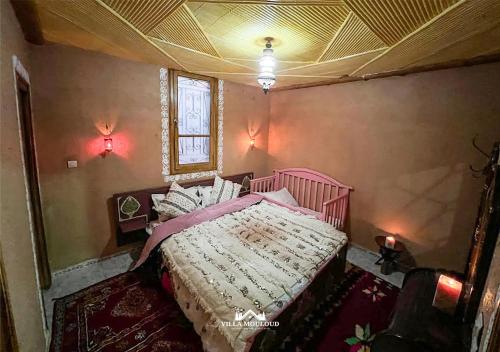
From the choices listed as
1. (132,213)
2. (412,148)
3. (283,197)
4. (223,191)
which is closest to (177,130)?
(223,191)

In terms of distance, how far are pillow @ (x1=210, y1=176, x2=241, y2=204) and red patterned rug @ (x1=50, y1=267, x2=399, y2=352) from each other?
1.49 meters

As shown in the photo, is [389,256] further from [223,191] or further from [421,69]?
[223,191]

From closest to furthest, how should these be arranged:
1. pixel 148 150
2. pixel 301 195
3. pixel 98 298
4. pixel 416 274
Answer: pixel 416 274 < pixel 98 298 < pixel 148 150 < pixel 301 195

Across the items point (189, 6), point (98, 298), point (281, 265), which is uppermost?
point (189, 6)

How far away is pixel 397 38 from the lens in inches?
67.3

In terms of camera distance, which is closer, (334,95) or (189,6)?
(189,6)

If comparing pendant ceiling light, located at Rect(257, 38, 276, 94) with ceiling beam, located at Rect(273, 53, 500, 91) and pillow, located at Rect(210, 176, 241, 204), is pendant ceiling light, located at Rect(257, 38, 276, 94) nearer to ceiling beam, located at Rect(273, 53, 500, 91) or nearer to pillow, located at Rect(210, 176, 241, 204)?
ceiling beam, located at Rect(273, 53, 500, 91)

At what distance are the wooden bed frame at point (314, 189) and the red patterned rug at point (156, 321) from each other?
3.39ft

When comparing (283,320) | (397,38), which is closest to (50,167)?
(283,320)

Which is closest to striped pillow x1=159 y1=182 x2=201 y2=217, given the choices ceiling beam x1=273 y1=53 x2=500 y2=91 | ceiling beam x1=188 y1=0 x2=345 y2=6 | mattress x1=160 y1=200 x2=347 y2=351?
mattress x1=160 y1=200 x2=347 y2=351

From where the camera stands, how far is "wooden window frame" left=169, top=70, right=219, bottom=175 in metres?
3.26

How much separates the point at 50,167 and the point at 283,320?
113 inches

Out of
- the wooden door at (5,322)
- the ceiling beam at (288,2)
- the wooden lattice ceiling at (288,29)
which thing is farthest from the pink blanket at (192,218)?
the ceiling beam at (288,2)

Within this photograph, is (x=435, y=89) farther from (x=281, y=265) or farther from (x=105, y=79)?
(x=105, y=79)
